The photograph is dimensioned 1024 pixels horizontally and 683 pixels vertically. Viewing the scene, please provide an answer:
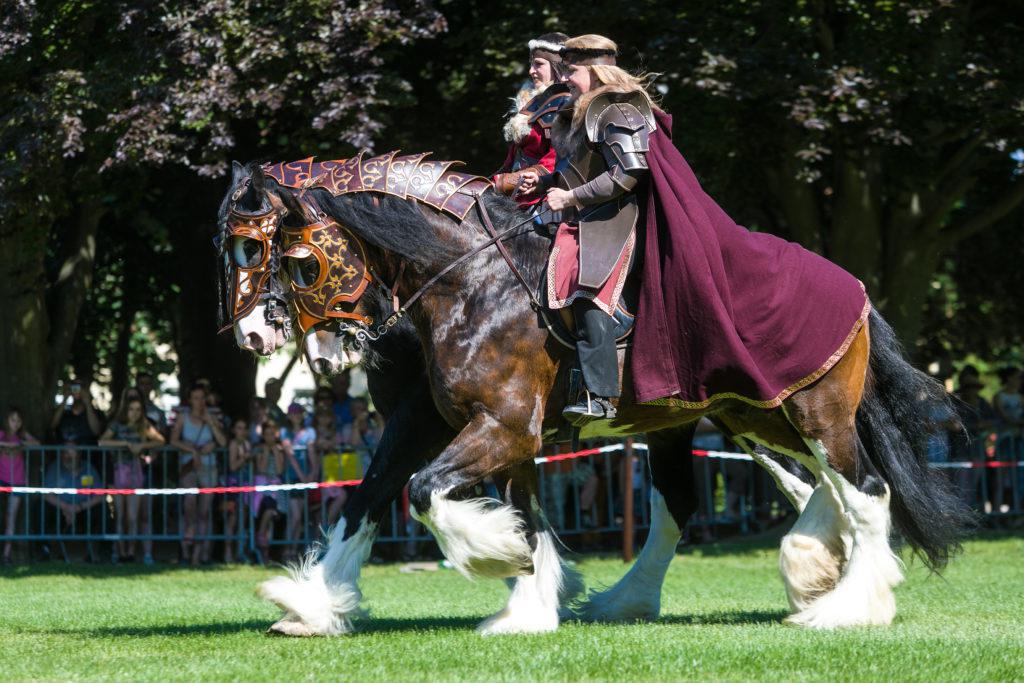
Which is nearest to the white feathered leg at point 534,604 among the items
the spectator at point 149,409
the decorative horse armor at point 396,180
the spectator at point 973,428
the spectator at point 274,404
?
the decorative horse armor at point 396,180

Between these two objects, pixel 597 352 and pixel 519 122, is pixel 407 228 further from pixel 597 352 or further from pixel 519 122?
pixel 597 352

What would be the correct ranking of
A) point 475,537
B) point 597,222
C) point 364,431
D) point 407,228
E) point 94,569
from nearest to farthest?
point 475,537
point 597,222
point 407,228
point 94,569
point 364,431

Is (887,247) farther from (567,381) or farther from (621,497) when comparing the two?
(567,381)

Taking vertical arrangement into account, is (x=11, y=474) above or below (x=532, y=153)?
below

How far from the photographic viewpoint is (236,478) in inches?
616

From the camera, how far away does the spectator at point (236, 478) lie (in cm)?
1549

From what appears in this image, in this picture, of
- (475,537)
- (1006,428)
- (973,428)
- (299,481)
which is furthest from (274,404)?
(475,537)

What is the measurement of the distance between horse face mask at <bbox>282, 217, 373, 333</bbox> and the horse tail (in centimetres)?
303

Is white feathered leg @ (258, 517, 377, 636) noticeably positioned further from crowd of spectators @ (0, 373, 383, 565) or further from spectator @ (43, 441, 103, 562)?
spectator @ (43, 441, 103, 562)

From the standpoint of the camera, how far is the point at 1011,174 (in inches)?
698

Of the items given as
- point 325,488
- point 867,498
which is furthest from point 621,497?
point 867,498

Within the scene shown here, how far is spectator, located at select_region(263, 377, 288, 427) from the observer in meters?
17.6

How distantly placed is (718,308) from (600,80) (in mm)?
1322

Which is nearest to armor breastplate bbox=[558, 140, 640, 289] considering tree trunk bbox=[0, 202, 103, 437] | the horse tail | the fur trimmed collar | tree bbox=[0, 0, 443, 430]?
the fur trimmed collar
